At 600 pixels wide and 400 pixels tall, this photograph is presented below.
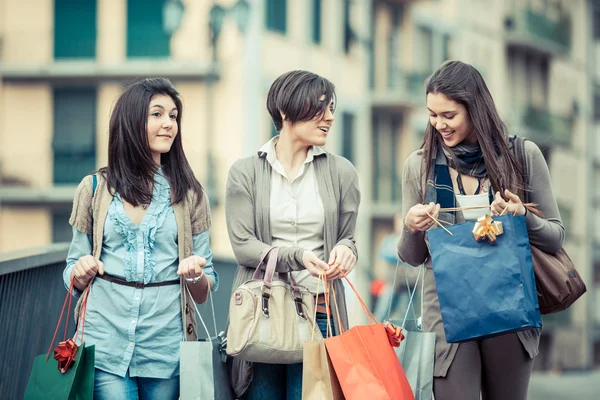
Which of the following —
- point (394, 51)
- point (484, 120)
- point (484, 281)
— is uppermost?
point (394, 51)

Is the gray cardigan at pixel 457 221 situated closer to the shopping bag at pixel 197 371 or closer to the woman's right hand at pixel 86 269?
the shopping bag at pixel 197 371

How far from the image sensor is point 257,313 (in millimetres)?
4906

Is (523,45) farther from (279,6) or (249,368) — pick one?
(249,368)

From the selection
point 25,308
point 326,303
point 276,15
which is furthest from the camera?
point 276,15

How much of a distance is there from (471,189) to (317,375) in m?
1.03

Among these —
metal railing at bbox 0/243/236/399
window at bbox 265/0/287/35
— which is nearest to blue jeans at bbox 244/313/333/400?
metal railing at bbox 0/243/236/399

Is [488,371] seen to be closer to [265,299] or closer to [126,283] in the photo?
[265,299]

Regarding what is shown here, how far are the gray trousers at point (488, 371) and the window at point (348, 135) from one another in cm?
2648

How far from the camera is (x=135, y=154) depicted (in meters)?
5.17

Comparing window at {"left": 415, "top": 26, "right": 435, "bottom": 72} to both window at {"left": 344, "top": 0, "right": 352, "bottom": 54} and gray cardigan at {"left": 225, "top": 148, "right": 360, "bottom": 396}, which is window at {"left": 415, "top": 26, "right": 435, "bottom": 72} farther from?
gray cardigan at {"left": 225, "top": 148, "right": 360, "bottom": 396}

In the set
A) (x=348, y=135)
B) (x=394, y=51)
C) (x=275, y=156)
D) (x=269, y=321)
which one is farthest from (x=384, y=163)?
(x=269, y=321)

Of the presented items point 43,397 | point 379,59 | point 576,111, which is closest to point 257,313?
point 43,397

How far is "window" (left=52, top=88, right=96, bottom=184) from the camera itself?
3175 centimetres

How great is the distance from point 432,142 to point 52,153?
27550 millimetres
